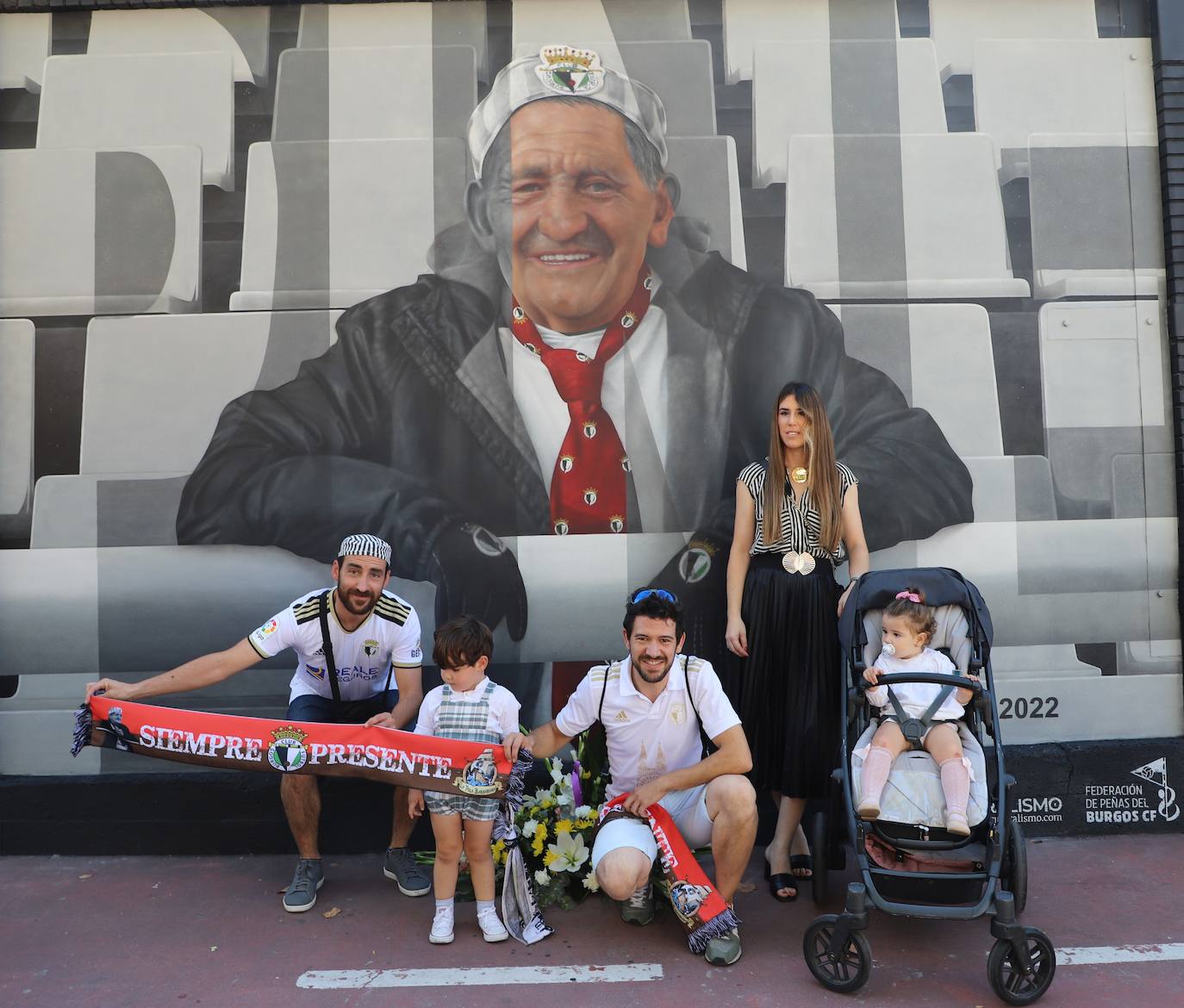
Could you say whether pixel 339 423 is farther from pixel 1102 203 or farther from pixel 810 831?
pixel 1102 203

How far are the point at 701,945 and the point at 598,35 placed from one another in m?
4.62

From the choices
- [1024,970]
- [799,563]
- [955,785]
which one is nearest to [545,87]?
[799,563]

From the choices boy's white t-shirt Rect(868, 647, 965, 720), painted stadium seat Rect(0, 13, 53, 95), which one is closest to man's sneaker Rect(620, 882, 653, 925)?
boy's white t-shirt Rect(868, 647, 965, 720)

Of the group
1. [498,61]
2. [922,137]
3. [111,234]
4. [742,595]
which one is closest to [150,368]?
[111,234]

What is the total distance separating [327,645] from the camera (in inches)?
183

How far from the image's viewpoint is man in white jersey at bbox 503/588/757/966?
392 cm

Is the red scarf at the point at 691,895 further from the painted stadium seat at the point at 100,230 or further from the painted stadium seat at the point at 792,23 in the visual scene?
the painted stadium seat at the point at 792,23

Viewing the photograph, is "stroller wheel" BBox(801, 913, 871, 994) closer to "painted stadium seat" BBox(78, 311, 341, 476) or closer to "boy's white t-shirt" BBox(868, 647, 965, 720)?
"boy's white t-shirt" BBox(868, 647, 965, 720)

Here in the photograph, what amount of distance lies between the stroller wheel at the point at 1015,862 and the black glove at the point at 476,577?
8.35 ft

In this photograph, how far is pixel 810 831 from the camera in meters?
4.32

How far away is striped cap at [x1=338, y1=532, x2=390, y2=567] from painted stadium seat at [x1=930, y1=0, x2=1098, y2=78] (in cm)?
404

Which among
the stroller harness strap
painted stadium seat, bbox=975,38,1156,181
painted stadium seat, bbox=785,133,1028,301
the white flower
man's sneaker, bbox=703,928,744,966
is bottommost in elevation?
man's sneaker, bbox=703,928,744,966

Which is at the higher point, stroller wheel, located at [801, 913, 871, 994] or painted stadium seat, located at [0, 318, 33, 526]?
painted stadium seat, located at [0, 318, 33, 526]

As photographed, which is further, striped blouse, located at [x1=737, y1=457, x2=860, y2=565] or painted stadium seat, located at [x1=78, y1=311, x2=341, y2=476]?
painted stadium seat, located at [x1=78, y1=311, x2=341, y2=476]
